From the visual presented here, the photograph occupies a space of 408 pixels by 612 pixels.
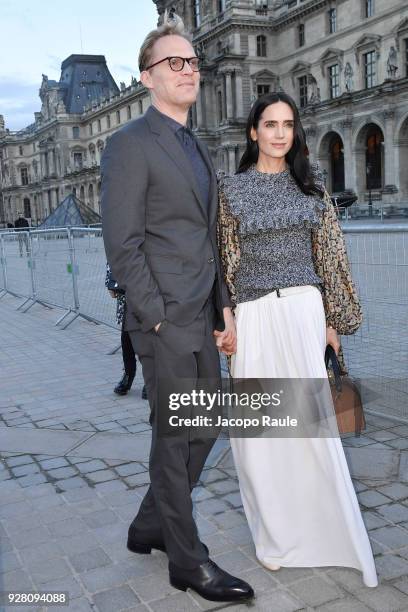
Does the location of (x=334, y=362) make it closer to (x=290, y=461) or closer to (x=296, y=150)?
(x=290, y=461)

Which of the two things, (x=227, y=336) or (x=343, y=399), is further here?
(x=343, y=399)

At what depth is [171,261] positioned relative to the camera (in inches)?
101

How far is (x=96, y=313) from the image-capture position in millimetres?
9961

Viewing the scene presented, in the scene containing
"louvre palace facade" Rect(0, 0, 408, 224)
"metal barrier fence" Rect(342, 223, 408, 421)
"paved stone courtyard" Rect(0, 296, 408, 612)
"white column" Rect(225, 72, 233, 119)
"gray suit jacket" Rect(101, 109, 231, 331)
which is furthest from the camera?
"white column" Rect(225, 72, 233, 119)

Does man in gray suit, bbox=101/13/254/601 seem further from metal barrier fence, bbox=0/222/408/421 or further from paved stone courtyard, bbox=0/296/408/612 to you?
metal barrier fence, bbox=0/222/408/421

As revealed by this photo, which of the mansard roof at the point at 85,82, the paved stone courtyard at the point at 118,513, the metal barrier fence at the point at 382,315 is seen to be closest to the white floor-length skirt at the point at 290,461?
the paved stone courtyard at the point at 118,513

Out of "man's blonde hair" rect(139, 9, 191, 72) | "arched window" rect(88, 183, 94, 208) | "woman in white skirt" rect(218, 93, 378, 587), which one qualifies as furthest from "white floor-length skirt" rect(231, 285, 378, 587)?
"arched window" rect(88, 183, 94, 208)

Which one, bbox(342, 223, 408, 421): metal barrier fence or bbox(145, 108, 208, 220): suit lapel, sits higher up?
bbox(145, 108, 208, 220): suit lapel

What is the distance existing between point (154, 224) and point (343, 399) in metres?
1.25

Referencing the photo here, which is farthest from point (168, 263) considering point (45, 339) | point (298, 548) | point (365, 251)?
point (45, 339)

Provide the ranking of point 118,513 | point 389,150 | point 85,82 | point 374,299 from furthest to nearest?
point 85,82 < point 389,150 < point 374,299 < point 118,513

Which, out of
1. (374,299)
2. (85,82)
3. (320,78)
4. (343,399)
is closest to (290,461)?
(343,399)

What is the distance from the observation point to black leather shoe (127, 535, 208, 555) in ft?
10.1

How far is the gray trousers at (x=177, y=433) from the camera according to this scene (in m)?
2.60
